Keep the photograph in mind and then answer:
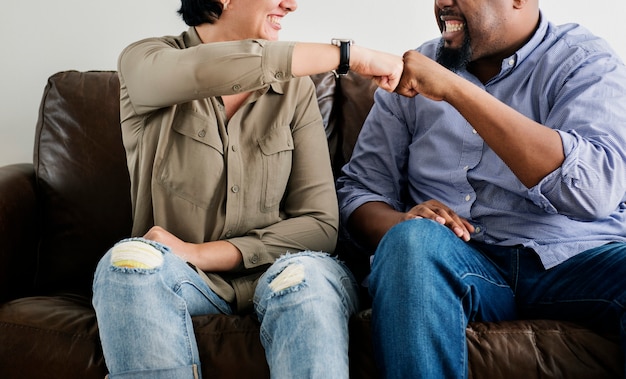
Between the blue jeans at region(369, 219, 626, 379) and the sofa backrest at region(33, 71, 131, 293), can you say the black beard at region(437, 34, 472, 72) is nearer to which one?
the blue jeans at region(369, 219, 626, 379)

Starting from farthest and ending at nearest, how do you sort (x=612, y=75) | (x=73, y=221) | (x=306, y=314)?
1. (x=73, y=221)
2. (x=612, y=75)
3. (x=306, y=314)

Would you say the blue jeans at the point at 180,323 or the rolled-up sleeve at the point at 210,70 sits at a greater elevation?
the rolled-up sleeve at the point at 210,70

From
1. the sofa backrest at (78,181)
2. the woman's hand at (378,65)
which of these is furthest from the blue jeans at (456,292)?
the sofa backrest at (78,181)

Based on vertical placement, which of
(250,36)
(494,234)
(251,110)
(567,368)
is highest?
(250,36)

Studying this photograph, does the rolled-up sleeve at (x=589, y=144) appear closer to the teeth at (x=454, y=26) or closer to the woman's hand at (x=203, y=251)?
the teeth at (x=454, y=26)

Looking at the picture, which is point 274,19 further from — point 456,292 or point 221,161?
point 456,292

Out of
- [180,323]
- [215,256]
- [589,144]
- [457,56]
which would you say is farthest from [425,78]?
[180,323]

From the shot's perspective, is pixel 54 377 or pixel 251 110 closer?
pixel 54 377

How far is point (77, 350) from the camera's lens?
141 cm

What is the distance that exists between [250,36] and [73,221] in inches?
28.4

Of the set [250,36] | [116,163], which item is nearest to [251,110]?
[250,36]

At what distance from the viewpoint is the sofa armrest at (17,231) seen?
5.56ft

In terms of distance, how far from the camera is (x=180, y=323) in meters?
1.31

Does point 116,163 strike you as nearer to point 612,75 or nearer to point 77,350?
point 77,350
